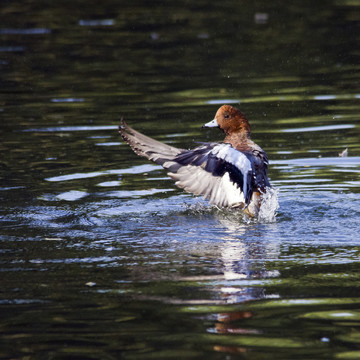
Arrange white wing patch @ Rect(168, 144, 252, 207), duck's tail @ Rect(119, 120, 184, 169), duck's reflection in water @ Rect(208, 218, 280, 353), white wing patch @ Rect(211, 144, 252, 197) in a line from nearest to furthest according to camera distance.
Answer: duck's reflection in water @ Rect(208, 218, 280, 353) → white wing patch @ Rect(211, 144, 252, 197) → white wing patch @ Rect(168, 144, 252, 207) → duck's tail @ Rect(119, 120, 184, 169)

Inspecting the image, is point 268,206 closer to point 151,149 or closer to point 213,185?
point 213,185

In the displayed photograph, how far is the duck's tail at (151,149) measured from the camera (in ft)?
25.9

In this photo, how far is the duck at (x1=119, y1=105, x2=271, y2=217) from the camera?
7.51 m

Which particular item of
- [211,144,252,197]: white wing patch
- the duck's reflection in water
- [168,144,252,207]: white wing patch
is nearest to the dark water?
the duck's reflection in water

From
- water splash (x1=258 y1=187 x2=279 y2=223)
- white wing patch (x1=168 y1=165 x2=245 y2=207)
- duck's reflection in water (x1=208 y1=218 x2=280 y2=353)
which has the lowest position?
duck's reflection in water (x1=208 y1=218 x2=280 y2=353)

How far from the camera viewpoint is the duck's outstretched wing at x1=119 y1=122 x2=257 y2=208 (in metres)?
7.49

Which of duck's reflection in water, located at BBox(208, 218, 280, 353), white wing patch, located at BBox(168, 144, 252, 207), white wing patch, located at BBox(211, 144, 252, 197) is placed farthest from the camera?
white wing patch, located at BBox(168, 144, 252, 207)

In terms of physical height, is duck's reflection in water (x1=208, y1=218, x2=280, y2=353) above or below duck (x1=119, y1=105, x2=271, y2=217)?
below

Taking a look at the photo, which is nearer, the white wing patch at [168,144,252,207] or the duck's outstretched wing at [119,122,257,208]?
the duck's outstretched wing at [119,122,257,208]

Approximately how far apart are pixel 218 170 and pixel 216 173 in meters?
0.04

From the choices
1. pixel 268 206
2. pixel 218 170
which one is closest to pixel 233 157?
pixel 218 170

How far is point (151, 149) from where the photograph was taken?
808 centimetres

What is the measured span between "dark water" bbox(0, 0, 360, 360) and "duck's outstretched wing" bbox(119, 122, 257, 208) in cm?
25

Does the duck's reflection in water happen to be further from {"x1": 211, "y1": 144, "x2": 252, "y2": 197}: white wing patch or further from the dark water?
{"x1": 211, "y1": 144, "x2": 252, "y2": 197}: white wing patch
